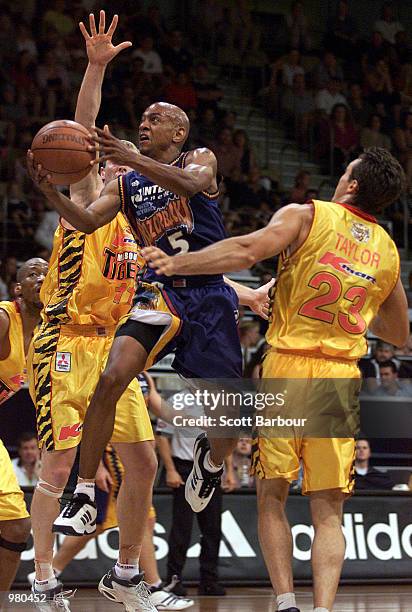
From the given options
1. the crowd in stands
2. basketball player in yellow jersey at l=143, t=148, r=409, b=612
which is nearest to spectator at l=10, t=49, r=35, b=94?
the crowd in stands

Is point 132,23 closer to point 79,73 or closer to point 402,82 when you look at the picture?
point 79,73

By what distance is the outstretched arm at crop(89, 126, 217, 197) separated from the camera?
5.46 metres

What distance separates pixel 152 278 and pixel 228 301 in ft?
1.51

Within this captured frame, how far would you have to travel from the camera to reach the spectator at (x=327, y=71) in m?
17.7

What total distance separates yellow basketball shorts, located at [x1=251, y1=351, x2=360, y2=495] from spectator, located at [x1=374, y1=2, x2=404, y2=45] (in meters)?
14.4

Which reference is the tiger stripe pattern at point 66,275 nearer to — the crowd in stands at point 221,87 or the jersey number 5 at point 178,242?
the jersey number 5 at point 178,242

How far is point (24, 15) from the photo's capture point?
15969 millimetres

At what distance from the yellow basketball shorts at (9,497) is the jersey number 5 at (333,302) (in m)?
2.29

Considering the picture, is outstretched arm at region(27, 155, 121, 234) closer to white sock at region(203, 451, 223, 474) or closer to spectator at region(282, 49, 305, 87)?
white sock at region(203, 451, 223, 474)

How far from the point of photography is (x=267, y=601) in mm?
8727

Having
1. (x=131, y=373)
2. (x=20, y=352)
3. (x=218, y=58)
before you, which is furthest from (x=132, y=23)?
(x=131, y=373)

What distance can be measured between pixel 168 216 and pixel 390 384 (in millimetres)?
5551

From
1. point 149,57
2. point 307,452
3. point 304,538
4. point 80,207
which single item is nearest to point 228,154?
point 149,57

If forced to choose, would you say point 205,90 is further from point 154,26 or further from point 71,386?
point 71,386
